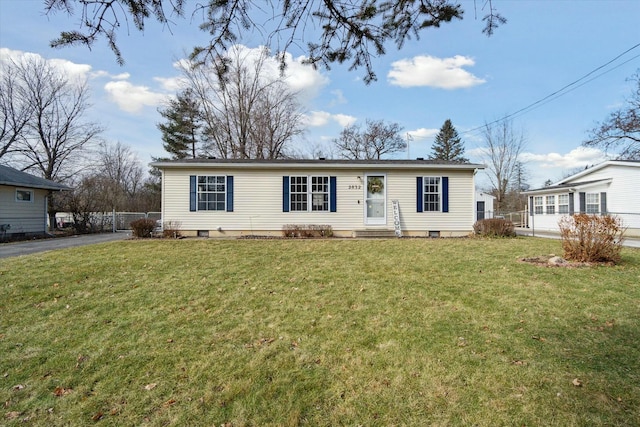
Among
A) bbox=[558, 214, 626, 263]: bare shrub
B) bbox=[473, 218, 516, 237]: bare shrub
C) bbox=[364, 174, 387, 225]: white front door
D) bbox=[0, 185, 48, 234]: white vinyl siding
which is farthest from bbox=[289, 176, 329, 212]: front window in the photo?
bbox=[0, 185, 48, 234]: white vinyl siding

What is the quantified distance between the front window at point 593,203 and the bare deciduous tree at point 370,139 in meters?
17.9

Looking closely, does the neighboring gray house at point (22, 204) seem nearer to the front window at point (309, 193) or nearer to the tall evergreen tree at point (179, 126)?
the tall evergreen tree at point (179, 126)

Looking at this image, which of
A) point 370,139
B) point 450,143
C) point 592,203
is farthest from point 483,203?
point 450,143

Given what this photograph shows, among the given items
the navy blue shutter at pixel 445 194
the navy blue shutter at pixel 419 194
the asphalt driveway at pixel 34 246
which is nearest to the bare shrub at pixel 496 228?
the navy blue shutter at pixel 445 194

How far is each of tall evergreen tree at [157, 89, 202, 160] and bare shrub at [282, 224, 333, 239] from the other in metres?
18.8

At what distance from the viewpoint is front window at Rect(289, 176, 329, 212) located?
12.4 metres

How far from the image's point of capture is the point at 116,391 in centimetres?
272

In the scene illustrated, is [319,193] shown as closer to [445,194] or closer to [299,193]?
[299,193]

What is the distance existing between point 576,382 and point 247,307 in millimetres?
3780

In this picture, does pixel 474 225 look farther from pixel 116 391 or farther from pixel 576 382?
pixel 116 391

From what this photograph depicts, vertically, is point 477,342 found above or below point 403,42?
below

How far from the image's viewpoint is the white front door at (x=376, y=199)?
12.5 metres

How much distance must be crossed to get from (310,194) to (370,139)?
21.8 metres

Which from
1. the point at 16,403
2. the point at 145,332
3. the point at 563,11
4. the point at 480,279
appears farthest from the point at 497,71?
the point at 16,403
